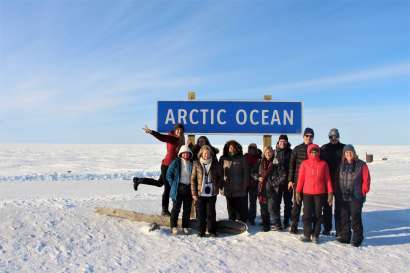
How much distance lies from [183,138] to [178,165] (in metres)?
0.79

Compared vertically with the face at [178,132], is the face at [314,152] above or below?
below

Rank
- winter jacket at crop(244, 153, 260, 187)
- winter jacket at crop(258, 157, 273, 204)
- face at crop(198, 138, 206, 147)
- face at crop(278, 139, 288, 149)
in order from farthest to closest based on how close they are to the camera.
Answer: winter jacket at crop(244, 153, 260, 187) → face at crop(198, 138, 206, 147) → face at crop(278, 139, 288, 149) → winter jacket at crop(258, 157, 273, 204)

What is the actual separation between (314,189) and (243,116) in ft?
7.06

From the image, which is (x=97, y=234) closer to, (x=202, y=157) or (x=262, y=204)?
(x=202, y=157)

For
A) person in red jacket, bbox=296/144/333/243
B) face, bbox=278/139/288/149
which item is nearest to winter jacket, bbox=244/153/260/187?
face, bbox=278/139/288/149

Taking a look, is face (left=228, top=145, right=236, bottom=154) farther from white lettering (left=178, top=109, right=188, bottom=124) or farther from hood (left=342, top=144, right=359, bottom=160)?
hood (left=342, top=144, right=359, bottom=160)

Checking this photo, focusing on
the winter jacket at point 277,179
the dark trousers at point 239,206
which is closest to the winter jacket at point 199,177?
the dark trousers at point 239,206

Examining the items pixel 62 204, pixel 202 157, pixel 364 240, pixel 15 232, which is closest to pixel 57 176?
pixel 62 204

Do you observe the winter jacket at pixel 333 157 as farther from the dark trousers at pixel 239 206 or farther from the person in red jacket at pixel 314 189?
the dark trousers at pixel 239 206

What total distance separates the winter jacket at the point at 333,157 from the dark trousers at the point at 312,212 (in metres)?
0.62

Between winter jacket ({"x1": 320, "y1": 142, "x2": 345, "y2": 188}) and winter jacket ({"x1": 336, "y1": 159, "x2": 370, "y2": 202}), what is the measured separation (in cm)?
39

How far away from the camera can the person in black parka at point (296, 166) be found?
633cm

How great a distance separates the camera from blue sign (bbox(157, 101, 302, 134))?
24.3 feet

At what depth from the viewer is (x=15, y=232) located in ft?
19.7
